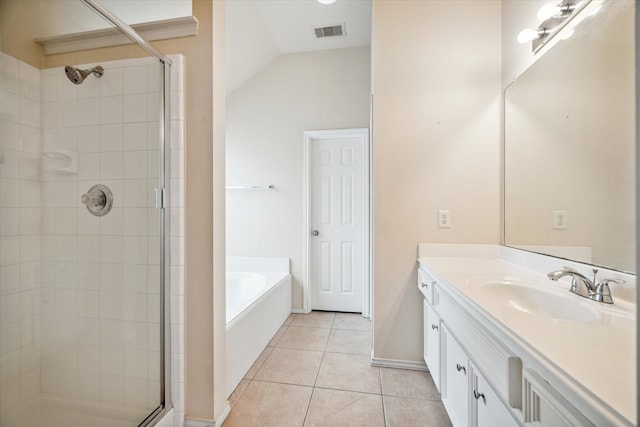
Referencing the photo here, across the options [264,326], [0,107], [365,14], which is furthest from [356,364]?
[365,14]

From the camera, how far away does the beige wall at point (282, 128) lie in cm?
302

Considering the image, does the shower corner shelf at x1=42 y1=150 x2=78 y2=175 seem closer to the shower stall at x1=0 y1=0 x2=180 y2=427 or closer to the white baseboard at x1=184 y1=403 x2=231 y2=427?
the shower stall at x1=0 y1=0 x2=180 y2=427

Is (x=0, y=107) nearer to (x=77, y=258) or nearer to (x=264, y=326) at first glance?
(x=77, y=258)

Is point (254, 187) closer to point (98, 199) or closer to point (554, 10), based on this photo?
point (98, 199)

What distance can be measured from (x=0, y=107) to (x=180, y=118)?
0.68 m

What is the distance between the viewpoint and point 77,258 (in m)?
1.38

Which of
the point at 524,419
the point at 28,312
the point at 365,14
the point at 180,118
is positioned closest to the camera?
the point at 524,419

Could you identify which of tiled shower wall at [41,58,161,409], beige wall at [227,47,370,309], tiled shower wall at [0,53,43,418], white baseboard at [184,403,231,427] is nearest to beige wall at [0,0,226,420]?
white baseboard at [184,403,231,427]

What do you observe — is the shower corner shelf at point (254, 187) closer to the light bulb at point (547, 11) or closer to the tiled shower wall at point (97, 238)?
the tiled shower wall at point (97, 238)

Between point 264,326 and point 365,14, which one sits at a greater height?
point 365,14

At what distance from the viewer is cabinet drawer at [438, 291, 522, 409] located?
76 cm

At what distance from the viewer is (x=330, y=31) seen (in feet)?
8.98

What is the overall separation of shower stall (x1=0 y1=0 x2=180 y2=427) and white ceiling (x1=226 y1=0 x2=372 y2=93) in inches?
53.2

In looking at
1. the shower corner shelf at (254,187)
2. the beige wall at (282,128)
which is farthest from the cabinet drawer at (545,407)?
the shower corner shelf at (254,187)
